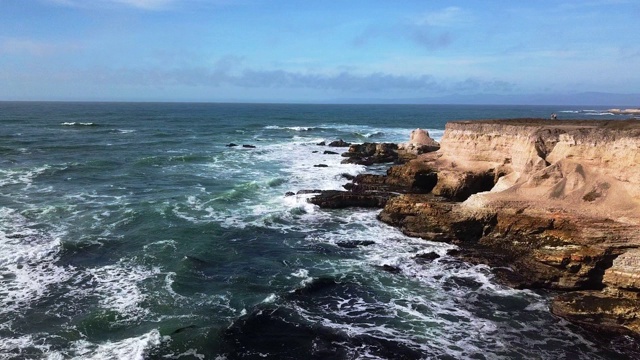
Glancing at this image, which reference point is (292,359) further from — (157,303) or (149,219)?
(149,219)

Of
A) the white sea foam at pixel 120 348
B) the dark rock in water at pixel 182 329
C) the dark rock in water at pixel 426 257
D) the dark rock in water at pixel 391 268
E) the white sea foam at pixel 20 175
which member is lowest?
the white sea foam at pixel 120 348

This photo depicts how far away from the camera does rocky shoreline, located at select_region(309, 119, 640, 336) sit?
15.1 m

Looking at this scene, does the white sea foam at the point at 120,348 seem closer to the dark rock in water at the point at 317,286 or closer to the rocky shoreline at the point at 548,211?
the dark rock in water at the point at 317,286

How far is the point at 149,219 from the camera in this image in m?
24.0

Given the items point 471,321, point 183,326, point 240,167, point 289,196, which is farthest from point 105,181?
point 471,321

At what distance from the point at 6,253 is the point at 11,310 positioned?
5463 mm

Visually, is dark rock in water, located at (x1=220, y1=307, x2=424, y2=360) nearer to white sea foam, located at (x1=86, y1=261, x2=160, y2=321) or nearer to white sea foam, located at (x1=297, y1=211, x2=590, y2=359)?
white sea foam, located at (x1=297, y1=211, x2=590, y2=359)

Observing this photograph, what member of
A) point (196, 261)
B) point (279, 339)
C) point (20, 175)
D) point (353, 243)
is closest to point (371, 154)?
point (353, 243)

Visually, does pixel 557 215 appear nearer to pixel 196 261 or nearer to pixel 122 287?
pixel 196 261

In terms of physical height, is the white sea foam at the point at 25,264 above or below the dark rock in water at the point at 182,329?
above

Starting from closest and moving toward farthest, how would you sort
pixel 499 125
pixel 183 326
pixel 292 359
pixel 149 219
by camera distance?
pixel 292 359
pixel 183 326
pixel 149 219
pixel 499 125

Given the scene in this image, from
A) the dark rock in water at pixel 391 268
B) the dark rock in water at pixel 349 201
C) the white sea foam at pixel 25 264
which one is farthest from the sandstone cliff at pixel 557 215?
the white sea foam at pixel 25 264

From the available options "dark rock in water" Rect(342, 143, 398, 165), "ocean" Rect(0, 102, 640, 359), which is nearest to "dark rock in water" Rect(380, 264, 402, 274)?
"ocean" Rect(0, 102, 640, 359)

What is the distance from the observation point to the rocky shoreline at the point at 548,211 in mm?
15055
